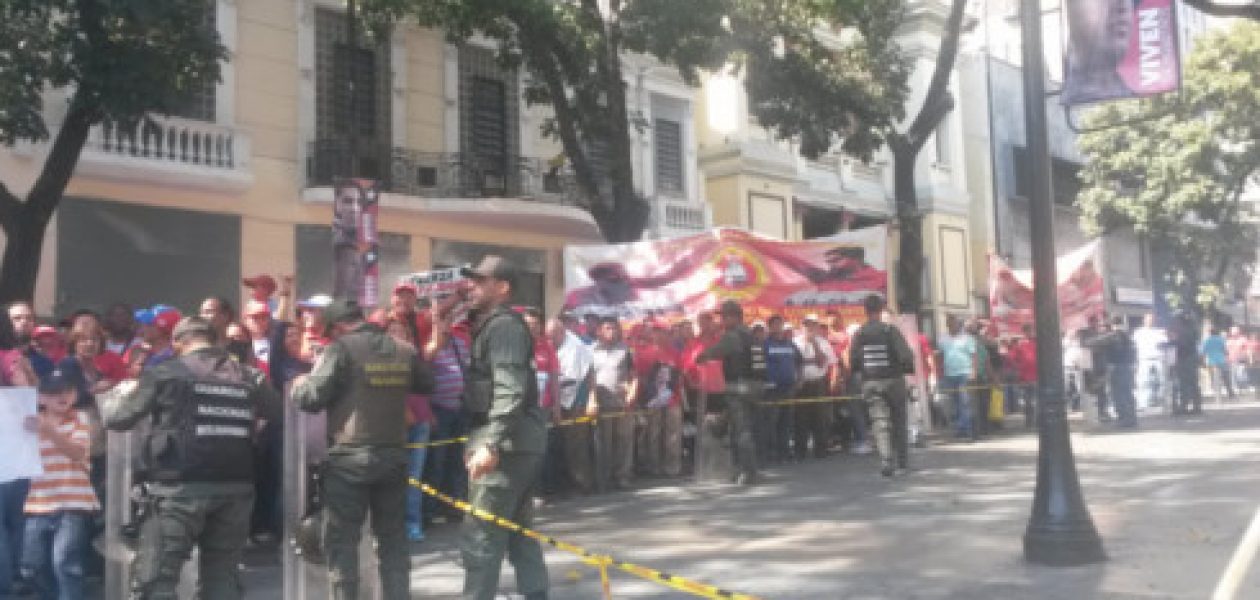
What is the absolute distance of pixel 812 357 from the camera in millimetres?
14586

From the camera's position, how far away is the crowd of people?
21.7ft

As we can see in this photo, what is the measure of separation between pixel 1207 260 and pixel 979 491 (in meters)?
25.5

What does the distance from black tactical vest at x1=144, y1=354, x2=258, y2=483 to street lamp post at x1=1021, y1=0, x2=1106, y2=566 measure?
15.9 feet

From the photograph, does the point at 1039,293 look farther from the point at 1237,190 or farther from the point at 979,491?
the point at 1237,190

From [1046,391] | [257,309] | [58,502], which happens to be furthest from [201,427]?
[1046,391]

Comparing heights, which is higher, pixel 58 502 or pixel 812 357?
pixel 812 357

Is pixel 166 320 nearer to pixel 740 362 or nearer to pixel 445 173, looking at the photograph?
pixel 740 362

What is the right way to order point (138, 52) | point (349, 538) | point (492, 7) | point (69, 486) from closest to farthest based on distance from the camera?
1. point (349, 538)
2. point (69, 486)
3. point (138, 52)
4. point (492, 7)

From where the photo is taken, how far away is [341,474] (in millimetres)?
5945

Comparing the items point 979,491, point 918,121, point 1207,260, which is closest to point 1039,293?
point 979,491

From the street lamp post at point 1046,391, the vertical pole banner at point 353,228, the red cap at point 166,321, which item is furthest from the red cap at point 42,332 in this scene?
the street lamp post at point 1046,391

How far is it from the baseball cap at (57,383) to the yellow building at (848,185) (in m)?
18.6

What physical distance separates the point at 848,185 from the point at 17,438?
24.2 meters

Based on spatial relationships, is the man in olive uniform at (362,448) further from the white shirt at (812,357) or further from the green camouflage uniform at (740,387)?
the white shirt at (812,357)
